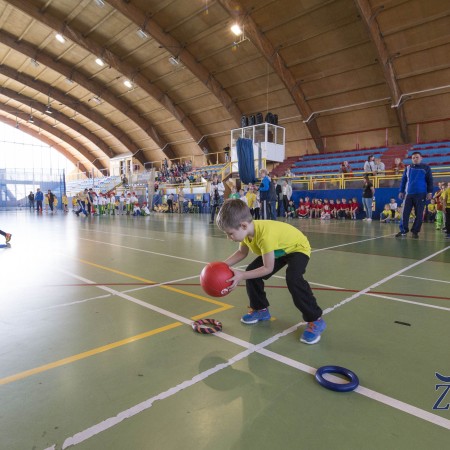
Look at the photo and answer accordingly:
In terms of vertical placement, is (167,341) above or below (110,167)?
below

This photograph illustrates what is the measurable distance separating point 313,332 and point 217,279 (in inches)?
33.2

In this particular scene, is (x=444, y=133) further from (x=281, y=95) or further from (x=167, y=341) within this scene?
(x=167, y=341)

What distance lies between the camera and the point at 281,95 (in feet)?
81.0

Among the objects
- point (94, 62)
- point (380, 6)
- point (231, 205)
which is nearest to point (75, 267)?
point (231, 205)

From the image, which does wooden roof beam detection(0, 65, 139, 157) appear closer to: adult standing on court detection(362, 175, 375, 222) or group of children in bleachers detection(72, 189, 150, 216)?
group of children in bleachers detection(72, 189, 150, 216)

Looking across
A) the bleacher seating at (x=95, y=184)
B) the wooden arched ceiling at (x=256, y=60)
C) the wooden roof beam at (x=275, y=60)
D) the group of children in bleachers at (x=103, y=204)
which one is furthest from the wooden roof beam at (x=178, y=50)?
the bleacher seating at (x=95, y=184)

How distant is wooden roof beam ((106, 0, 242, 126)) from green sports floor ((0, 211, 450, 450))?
66.6 feet

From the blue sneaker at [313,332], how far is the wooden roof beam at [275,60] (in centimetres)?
1948

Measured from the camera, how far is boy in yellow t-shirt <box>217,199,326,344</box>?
2377mm

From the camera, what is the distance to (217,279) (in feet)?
7.89

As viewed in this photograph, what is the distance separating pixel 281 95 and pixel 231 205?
24.7m

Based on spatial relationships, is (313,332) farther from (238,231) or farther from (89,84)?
(89,84)

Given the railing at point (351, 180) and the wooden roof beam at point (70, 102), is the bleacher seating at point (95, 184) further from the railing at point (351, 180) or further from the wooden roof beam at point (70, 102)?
the railing at point (351, 180)

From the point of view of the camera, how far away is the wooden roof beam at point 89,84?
80.7 ft
